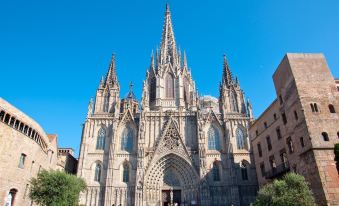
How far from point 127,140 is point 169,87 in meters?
12.7

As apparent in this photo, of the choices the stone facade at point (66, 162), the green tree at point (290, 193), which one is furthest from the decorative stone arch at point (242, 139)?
the stone facade at point (66, 162)

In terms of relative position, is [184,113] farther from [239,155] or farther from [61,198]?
[61,198]

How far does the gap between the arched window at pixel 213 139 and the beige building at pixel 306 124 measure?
9606 millimetres

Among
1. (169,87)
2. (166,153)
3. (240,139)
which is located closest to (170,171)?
(166,153)

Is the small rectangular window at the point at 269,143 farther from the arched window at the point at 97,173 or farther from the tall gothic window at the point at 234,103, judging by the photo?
the arched window at the point at 97,173

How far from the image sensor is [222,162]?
3584 cm

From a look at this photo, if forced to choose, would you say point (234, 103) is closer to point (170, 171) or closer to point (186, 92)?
point (186, 92)

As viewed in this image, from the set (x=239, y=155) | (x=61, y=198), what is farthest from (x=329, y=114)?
(x=61, y=198)

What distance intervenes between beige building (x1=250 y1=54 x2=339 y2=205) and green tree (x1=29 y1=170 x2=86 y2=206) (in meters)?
20.9

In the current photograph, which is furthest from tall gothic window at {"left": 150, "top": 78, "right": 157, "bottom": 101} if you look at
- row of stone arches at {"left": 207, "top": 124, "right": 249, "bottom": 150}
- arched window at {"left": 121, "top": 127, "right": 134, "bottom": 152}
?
row of stone arches at {"left": 207, "top": 124, "right": 249, "bottom": 150}

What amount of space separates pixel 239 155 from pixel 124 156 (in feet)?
54.0

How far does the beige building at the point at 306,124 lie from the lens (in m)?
19.6

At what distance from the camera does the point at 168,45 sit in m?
52.6

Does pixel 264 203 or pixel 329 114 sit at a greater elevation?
pixel 329 114
